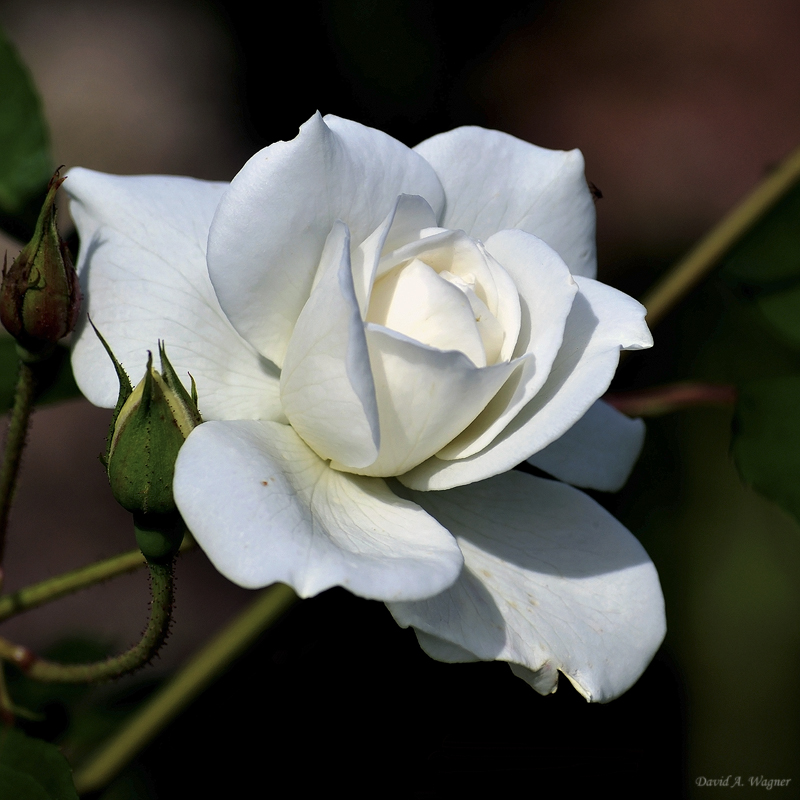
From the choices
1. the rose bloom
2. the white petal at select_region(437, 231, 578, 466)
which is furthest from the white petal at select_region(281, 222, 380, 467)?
the white petal at select_region(437, 231, 578, 466)

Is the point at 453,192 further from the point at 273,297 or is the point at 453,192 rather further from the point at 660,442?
the point at 660,442

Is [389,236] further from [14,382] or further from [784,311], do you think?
[784,311]

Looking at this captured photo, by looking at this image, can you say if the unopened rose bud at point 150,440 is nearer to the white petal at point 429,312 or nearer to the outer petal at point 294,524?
the outer petal at point 294,524

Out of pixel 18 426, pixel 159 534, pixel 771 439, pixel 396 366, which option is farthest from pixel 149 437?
pixel 771 439

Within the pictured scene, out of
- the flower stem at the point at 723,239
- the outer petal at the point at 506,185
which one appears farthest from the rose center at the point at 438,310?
the flower stem at the point at 723,239

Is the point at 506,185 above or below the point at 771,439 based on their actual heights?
above
